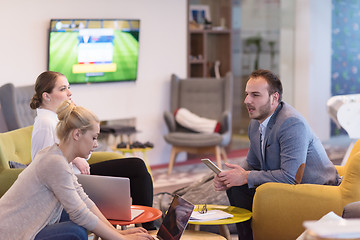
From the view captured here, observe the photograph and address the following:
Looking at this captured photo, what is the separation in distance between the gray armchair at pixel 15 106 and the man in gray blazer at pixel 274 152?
2912mm

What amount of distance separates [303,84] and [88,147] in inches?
275

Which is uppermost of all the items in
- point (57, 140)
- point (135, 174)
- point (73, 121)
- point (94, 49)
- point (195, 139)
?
point (94, 49)

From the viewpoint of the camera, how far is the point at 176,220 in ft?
10.4

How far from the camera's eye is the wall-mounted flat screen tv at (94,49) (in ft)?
22.5

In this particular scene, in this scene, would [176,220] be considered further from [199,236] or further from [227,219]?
[227,219]

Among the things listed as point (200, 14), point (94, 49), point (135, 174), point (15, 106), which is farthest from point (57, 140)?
point (200, 14)

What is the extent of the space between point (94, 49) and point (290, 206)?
4.18 meters

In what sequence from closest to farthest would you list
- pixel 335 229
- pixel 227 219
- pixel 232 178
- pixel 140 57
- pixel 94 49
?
1. pixel 335 229
2. pixel 227 219
3. pixel 232 178
4. pixel 94 49
5. pixel 140 57

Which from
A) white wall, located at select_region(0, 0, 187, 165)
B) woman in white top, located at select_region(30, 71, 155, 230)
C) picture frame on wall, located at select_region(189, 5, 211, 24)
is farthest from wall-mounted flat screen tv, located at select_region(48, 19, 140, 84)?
woman in white top, located at select_region(30, 71, 155, 230)

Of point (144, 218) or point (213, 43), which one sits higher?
point (213, 43)

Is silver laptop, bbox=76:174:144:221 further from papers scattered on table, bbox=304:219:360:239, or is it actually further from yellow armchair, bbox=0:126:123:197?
papers scattered on table, bbox=304:219:360:239

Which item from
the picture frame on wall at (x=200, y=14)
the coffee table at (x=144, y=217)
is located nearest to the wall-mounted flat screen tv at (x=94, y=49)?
the picture frame on wall at (x=200, y=14)

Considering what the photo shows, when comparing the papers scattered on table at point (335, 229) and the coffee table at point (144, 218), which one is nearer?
the papers scattered on table at point (335, 229)

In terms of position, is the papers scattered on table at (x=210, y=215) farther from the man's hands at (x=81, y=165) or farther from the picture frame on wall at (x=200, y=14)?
the picture frame on wall at (x=200, y=14)
